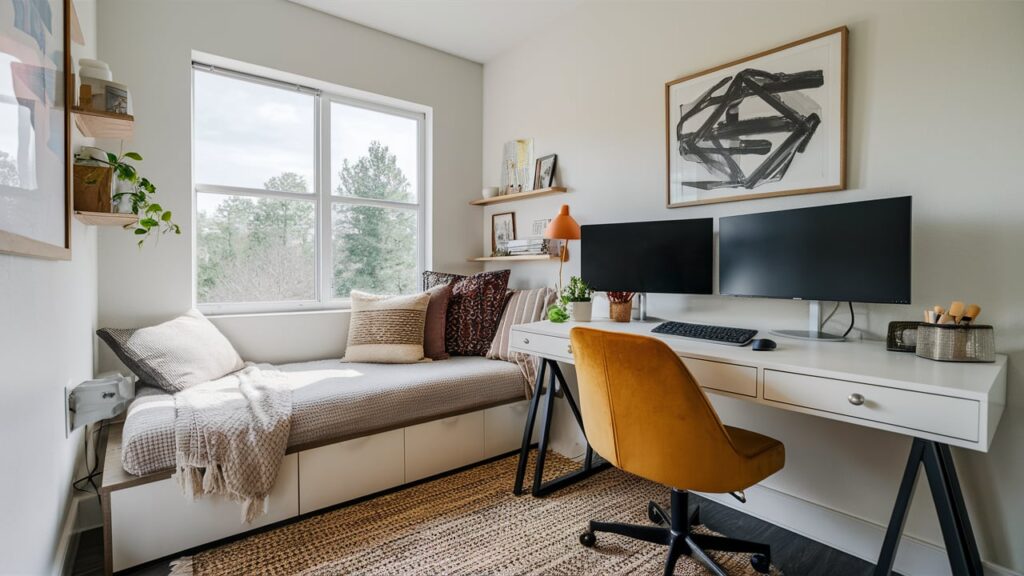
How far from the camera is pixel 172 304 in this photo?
98.2 inches

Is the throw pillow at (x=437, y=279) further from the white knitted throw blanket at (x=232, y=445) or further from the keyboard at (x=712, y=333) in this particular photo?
the keyboard at (x=712, y=333)

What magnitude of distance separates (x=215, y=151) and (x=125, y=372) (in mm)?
1304

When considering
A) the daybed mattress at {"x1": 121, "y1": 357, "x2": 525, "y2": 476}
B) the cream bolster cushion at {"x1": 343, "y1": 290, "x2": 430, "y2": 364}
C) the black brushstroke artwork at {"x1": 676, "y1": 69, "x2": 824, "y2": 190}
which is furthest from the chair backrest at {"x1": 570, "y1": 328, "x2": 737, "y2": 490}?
the cream bolster cushion at {"x1": 343, "y1": 290, "x2": 430, "y2": 364}

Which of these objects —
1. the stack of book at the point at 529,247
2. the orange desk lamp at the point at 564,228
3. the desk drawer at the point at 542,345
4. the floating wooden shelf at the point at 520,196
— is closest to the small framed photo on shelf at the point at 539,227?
the stack of book at the point at 529,247

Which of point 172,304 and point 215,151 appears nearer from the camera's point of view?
point 172,304

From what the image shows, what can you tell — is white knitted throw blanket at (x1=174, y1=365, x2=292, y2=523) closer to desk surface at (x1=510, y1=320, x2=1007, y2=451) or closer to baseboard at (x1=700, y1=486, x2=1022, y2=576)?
desk surface at (x1=510, y1=320, x2=1007, y2=451)

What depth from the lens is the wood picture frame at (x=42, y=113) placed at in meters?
0.86

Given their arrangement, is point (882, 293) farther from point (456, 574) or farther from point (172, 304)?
point (172, 304)

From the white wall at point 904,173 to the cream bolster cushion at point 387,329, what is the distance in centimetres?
137

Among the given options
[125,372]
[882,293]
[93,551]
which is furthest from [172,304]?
[882,293]

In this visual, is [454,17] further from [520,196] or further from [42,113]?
[42,113]

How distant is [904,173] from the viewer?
1710 millimetres

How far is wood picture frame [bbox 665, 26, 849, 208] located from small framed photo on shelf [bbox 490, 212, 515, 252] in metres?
1.31

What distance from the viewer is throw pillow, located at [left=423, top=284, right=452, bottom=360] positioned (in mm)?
2869
